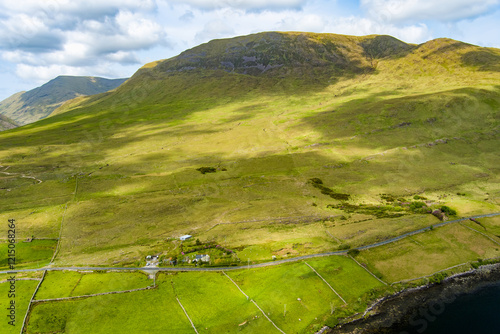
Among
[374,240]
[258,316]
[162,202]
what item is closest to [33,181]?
[162,202]

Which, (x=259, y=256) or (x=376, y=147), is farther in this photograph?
(x=376, y=147)

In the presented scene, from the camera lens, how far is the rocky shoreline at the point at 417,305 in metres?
56.3

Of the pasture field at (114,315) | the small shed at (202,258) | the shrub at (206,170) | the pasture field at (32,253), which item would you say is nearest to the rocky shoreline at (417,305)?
the small shed at (202,258)

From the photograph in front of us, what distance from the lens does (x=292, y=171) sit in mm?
135000

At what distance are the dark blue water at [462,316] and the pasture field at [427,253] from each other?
9.23m

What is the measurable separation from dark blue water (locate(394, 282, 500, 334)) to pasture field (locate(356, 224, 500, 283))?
30.3ft

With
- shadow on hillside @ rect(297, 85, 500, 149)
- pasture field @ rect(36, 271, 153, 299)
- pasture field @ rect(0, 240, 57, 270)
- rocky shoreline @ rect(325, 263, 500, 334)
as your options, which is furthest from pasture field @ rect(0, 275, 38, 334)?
shadow on hillside @ rect(297, 85, 500, 149)

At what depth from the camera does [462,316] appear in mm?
59344

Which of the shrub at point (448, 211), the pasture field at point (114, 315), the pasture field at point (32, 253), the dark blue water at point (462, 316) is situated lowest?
the dark blue water at point (462, 316)

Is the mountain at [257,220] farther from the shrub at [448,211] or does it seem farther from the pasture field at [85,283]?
the shrub at [448,211]

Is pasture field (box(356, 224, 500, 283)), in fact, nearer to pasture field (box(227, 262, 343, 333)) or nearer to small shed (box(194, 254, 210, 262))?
pasture field (box(227, 262, 343, 333))

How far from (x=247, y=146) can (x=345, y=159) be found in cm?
6172

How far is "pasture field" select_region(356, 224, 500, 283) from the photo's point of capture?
7131 centimetres

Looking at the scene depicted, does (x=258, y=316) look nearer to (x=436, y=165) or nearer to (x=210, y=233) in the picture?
(x=210, y=233)
